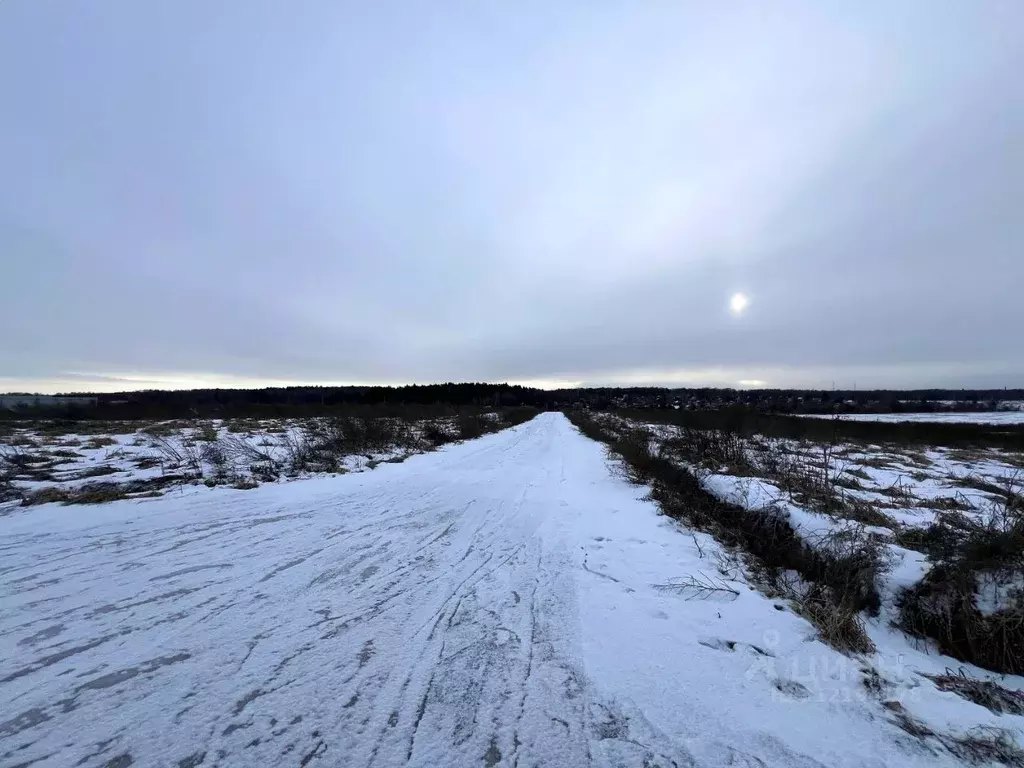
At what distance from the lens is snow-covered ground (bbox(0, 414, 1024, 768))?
7.34 feet

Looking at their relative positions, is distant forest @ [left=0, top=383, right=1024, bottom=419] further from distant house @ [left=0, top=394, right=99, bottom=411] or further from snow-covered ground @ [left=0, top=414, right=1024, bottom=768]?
snow-covered ground @ [left=0, top=414, right=1024, bottom=768]

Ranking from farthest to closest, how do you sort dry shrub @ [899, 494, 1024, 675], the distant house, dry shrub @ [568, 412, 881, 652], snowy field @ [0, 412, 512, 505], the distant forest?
the distant house, the distant forest, snowy field @ [0, 412, 512, 505], dry shrub @ [568, 412, 881, 652], dry shrub @ [899, 494, 1024, 675]

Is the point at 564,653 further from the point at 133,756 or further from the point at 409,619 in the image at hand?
the point at 133,756

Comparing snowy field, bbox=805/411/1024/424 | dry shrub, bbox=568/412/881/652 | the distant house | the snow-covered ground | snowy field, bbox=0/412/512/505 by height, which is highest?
the distant house

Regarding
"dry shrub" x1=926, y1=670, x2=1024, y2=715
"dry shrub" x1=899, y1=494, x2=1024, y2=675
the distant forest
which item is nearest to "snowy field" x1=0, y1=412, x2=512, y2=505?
"dry shrub" x1=926, y1=670, x2=1024, y2=715

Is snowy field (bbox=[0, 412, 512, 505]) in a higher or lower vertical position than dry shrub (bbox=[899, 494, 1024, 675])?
higher

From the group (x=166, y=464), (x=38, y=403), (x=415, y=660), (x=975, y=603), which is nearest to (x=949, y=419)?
(x=975, y=603)

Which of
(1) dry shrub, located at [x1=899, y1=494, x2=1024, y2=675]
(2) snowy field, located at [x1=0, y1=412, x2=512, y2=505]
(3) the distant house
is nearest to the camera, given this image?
(1) dry shrub, located at [x1=899, y1=494, x2=1024, y2=675]

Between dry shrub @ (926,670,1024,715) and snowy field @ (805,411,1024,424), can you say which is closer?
dry shrub @ (926,670,1024,715)

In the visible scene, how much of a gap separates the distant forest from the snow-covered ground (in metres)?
18.7

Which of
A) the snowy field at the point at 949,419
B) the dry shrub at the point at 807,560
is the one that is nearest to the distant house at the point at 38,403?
the dry shrub at the point at 807,560

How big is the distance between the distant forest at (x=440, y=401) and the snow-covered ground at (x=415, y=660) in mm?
18703

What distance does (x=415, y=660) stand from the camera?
9.55ft

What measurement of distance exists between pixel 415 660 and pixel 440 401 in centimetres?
6243
